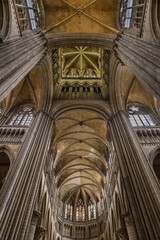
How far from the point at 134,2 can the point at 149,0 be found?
187 cm

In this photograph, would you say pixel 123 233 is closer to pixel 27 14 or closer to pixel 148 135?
pixel 148 135

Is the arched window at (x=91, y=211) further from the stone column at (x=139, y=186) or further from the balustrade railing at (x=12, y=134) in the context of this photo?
the balustrade railing at (x=12, y=134)

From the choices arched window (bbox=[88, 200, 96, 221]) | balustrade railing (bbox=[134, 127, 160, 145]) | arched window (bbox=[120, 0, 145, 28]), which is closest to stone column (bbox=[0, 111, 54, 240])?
balustrade railing (bbox=[134, 127, 160, 145])

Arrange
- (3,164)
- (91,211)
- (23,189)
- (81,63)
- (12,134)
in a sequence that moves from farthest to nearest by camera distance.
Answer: (91,211), (81,63), (3,164), (12,134), (23,189)

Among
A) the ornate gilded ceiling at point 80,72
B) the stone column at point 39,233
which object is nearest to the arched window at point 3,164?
the stone column at point 39,233

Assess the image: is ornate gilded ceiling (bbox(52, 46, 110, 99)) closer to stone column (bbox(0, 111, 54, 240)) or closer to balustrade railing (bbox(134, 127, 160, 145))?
balustrade railing (bbox(134, 127, 160, 145))

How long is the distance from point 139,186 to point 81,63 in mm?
14023

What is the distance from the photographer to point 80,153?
19.4 meters

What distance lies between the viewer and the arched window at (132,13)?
8.38 m

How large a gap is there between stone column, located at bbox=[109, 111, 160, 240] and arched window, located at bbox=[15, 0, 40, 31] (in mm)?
8723

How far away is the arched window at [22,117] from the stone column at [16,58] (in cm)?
615

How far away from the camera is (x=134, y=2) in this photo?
8.86 meters

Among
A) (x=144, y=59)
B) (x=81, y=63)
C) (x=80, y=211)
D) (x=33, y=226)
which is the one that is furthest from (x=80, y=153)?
(x=144, y=59)

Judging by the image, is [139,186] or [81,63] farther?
[81,63]
